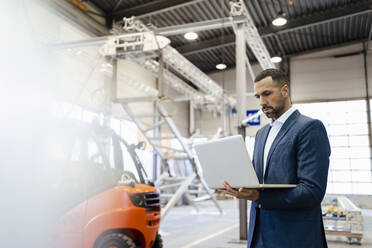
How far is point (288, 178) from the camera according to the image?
1.94 metres

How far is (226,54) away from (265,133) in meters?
17.2

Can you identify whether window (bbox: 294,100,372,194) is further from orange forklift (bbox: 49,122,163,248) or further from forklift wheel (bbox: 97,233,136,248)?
forklift wheel (bbox: 97,233,136,248)

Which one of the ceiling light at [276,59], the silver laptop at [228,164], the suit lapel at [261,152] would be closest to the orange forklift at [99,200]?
the silver laptop at [228,164]

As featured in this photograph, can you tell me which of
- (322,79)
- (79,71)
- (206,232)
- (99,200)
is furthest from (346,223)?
(322,79)

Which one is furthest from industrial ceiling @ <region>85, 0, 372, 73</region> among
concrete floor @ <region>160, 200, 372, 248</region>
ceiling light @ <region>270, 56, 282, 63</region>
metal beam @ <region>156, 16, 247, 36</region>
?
concrete floor @ <region>160, 200, 372, 248</region>

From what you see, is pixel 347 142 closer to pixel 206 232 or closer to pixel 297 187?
pixel 206 232

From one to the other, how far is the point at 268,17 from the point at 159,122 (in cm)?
790

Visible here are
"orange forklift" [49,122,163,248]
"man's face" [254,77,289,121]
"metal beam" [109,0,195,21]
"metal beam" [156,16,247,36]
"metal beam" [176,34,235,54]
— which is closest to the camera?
"man's face" [254,77,289,121]

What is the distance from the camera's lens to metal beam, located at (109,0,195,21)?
1285 cm

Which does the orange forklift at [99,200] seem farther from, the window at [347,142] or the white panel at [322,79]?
the white panel at [322,79]

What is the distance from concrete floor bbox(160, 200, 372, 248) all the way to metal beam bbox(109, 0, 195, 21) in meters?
7.37

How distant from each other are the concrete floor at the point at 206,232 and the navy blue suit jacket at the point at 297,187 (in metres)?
3.86

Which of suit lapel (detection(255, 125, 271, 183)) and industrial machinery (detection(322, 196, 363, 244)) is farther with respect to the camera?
industrial machinery (detection(322, 196, 363, 244))

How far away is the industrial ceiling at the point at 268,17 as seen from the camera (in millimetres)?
13038
